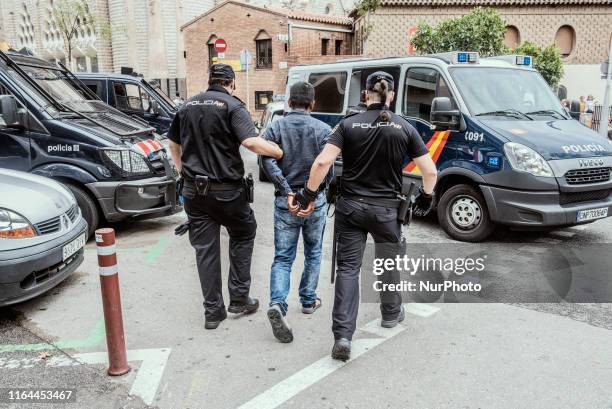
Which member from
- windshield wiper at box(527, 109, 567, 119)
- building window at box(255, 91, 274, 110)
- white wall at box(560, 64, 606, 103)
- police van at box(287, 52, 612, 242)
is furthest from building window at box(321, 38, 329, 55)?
windshield wiper at box(527, 109, 567, 119)

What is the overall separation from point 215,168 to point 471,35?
19409mm

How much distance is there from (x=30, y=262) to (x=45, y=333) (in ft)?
1.84

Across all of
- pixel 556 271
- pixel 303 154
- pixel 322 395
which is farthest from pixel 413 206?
pixel 556 271

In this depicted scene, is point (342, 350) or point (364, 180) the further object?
point (364, 180)

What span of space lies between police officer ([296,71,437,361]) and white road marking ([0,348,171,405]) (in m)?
1.17

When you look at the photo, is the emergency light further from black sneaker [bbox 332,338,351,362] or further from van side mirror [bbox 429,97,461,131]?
black sneaker [bbox 332,338,351,362]

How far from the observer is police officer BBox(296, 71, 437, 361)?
137 inches

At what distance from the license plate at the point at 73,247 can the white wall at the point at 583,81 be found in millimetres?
27850

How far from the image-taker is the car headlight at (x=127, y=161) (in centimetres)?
628

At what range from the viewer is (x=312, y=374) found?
3348mm

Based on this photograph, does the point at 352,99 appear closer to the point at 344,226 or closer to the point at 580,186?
the point at 580,186

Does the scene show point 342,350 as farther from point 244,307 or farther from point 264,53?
point 264,53

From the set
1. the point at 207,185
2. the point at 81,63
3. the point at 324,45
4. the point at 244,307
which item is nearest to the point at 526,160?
the point at 244,307

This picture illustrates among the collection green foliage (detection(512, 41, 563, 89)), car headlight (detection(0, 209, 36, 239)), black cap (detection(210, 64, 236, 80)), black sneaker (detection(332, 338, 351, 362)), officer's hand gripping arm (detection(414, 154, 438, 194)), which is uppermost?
green foliage (detection(512, 41, 563, 89))
